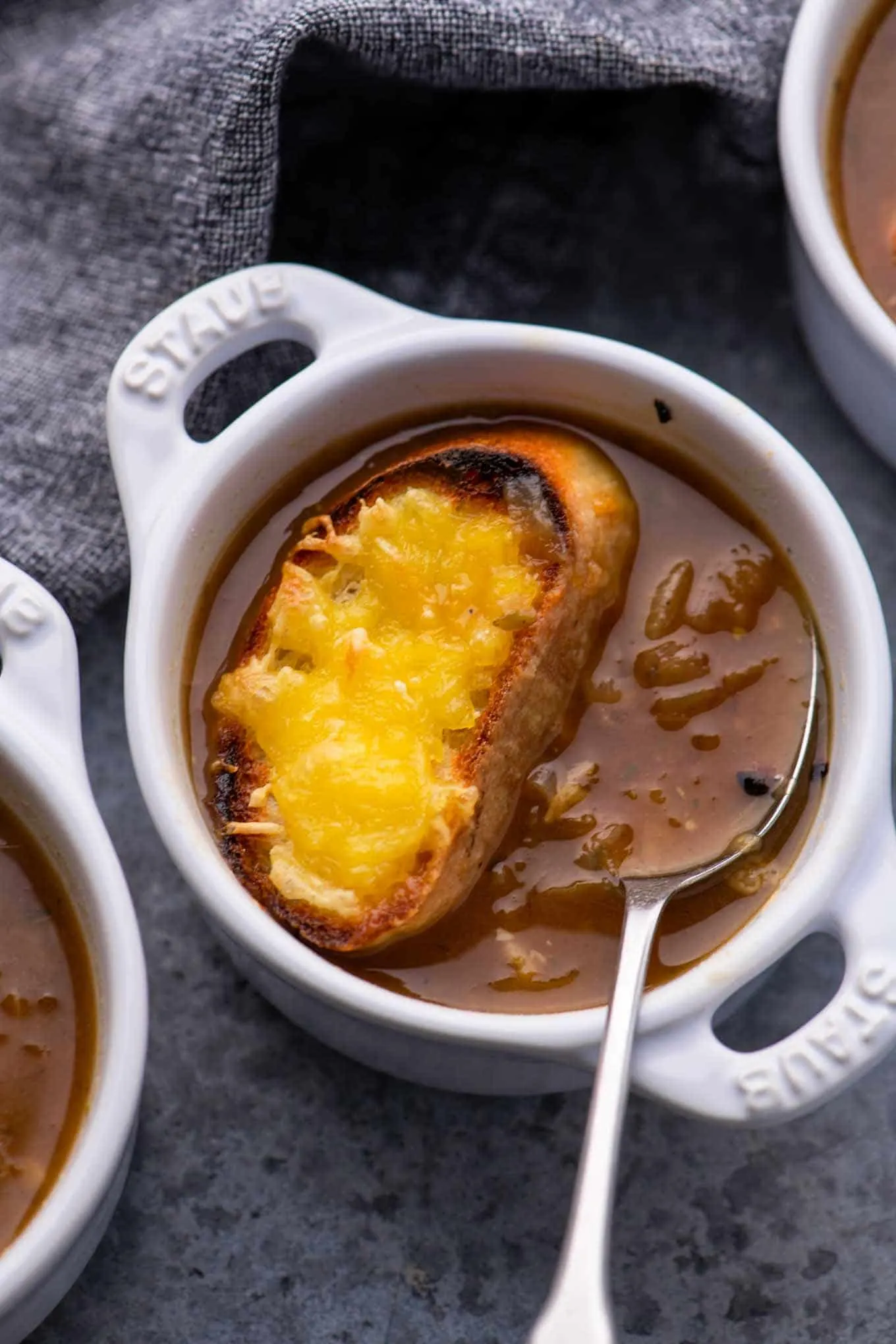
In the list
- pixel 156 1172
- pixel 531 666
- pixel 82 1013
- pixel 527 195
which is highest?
pixel 527 195

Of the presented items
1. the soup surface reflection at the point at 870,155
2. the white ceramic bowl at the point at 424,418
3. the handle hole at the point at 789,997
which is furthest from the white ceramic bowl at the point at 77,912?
the soup surface reflection at the point at 870,155

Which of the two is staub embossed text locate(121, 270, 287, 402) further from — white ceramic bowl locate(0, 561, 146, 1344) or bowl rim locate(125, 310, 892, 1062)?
white ceramic bowl locate(0, 561, 146, 1344)

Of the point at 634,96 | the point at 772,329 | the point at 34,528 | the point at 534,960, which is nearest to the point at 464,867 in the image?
the point at 534,960

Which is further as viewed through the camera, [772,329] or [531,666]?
[772,329]

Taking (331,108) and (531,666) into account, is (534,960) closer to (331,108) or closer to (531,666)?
(531,666)

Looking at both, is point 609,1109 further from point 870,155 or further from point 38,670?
point 870,155

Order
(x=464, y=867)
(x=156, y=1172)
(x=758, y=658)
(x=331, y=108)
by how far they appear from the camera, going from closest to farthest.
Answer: (x=464, y=867) < (x=758, y=658) < (x=156, y=1172) < (x=331, y=108)
